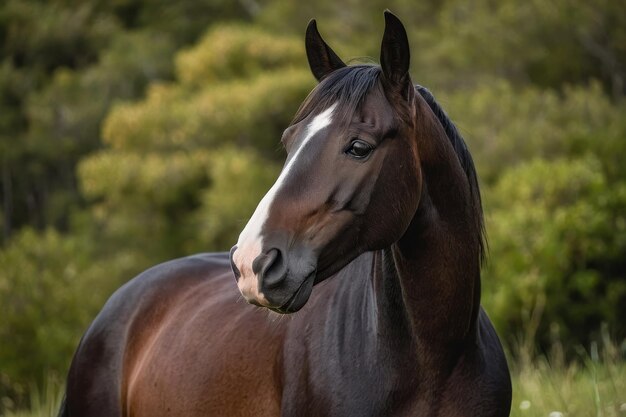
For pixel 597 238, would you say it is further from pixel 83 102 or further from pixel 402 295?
pixel 83 102

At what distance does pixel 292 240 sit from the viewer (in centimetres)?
275

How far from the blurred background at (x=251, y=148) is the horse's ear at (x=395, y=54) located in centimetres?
212

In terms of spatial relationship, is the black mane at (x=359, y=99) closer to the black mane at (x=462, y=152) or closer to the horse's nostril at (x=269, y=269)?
the black mane at (x=462, y=152)

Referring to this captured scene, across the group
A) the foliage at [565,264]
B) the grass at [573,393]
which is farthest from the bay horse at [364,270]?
the foliage at [565,264]

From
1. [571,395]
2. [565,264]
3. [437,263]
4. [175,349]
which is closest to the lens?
[437,263]

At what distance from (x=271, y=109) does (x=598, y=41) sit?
898 centimetres

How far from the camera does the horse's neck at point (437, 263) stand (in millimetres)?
3127

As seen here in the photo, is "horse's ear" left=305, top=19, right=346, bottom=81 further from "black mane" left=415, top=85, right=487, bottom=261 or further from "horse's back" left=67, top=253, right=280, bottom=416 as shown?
"horse's back" left=67, top=253, right=280, bottom=416

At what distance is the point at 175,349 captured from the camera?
4.12 meters

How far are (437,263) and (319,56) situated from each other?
0.89 metres

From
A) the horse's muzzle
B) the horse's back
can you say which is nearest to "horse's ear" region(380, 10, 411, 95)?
the horse's muzzle

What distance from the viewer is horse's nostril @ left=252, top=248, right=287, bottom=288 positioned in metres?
2.67

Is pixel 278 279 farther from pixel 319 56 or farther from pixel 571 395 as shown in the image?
pixel 571 395

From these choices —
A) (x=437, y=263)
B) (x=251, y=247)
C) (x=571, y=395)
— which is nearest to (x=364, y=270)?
(x=437, y=263)
